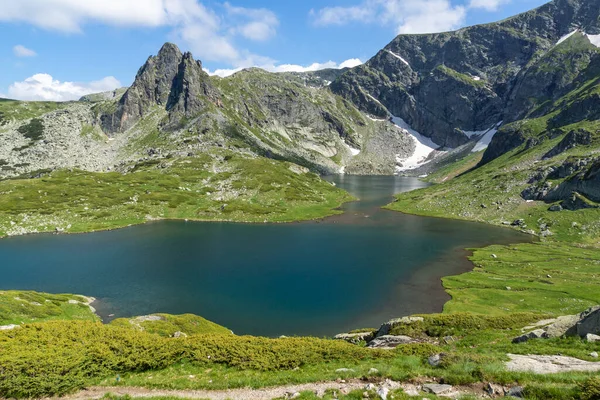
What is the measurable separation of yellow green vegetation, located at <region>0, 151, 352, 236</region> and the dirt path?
11505 cm

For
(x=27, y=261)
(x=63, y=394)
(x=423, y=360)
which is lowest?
(x=27, y=261)

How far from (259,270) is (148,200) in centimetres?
9618

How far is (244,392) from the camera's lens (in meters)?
19.5

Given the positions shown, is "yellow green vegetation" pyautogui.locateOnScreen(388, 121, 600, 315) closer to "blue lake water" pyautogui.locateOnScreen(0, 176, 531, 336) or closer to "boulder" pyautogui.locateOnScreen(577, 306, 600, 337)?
"blue lake water" pyautogui.locateOnScreen(0, 176, 531, 336)

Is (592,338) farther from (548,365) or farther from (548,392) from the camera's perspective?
(548,392)

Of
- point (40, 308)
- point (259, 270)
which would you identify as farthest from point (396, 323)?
point (40, 308)

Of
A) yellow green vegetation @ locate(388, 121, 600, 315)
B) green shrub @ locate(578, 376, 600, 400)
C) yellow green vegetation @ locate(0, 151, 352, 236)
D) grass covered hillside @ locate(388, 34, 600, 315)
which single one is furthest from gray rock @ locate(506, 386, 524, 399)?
yellow green vegetation @ locate(0, 151, 352, 236)

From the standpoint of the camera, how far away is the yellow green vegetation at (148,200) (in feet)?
411

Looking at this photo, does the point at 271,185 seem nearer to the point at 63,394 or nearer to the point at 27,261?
the point at 27,261

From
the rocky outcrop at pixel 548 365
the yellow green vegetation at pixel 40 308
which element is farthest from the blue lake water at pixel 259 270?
the rocky outcrop at pixel 548 365

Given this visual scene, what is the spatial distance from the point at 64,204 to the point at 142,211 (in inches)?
1332

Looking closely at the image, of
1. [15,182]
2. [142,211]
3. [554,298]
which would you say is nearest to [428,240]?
[554,298]

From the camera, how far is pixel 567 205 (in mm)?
125312

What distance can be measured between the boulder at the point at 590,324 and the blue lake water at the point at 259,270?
31605 mm
